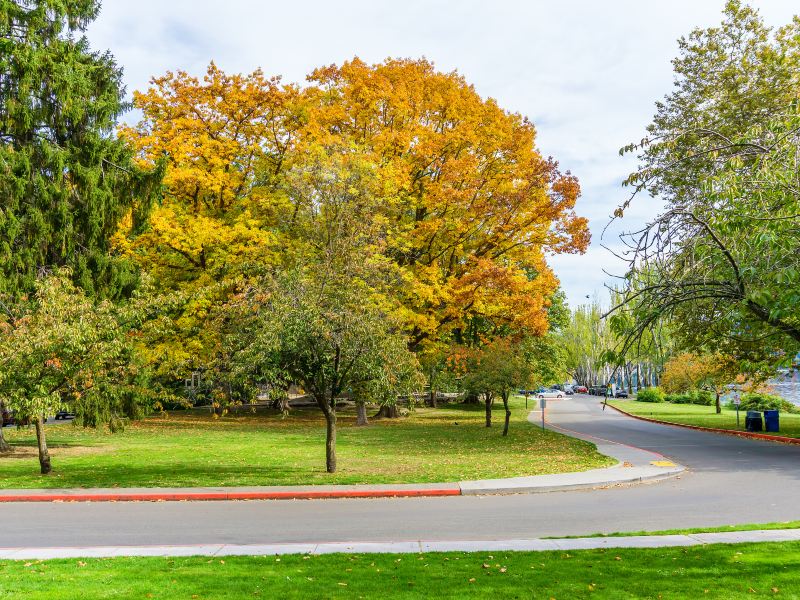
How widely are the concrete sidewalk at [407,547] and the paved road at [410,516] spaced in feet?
2.23

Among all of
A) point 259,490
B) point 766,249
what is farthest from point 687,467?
point 766,249

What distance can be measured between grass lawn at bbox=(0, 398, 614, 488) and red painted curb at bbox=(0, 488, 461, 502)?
3.85 feet

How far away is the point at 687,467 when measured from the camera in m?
18.1

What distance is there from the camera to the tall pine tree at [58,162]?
74.9ft

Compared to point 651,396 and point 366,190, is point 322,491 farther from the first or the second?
point 651,396

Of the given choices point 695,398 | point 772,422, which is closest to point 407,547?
point 772,422

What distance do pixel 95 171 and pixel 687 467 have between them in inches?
885

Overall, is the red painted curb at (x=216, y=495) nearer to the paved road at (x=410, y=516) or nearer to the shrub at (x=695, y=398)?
the paved road at (x=410, y=516)

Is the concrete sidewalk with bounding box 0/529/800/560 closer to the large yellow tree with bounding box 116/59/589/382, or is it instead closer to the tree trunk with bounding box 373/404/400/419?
the large yellow tree with bounding box 116/59/589/382

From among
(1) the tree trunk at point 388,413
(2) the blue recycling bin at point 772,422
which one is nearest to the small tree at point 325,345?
(2) the blue recycling bin at point 772,422

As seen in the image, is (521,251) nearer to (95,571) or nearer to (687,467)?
(687,467)

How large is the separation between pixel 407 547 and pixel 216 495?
20.3 feet

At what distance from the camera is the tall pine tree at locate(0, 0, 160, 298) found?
2284 cm

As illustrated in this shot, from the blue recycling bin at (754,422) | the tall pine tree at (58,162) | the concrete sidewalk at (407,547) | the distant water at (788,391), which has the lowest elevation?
the distant water at (788,391)
